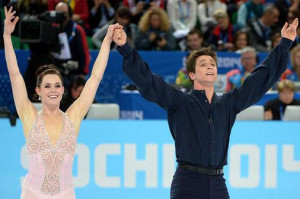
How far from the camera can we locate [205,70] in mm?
6137

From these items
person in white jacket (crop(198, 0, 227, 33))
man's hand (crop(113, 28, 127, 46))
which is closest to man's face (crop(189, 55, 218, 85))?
man's hand (crop(113, 28, 127, 46))

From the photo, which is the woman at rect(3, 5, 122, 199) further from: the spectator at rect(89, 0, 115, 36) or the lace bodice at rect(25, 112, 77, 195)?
the spectator at rect(89, 0, 115, 36)

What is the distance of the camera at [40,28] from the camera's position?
9750 millimetres

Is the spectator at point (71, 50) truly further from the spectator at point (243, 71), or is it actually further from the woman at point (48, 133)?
the woman at point (48, 133)

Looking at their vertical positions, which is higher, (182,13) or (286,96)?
(182,13)

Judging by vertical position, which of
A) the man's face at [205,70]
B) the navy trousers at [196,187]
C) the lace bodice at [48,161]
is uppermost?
the man's face at [205,70]

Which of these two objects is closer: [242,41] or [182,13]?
[242,41]

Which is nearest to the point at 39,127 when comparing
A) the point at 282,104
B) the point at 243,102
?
the point at 243,102

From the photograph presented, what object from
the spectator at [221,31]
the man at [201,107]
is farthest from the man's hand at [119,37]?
the spectator at [221,31]

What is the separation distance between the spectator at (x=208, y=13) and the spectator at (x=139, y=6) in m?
0.62

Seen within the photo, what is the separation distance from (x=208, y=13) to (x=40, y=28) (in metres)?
4.80

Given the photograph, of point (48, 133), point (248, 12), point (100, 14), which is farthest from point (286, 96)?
point (100, 14)

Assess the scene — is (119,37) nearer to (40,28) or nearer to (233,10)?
(40,28)

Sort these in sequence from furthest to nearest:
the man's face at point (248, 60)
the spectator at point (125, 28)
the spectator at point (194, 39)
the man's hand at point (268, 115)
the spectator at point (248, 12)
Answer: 1. the spectator at point (248, 12)
2. the spectator at point (125, 28)
3. the spectator at point (194, 39)
4. the man's face at point (248, 60)
5. the man's hand at point (268, 115)
